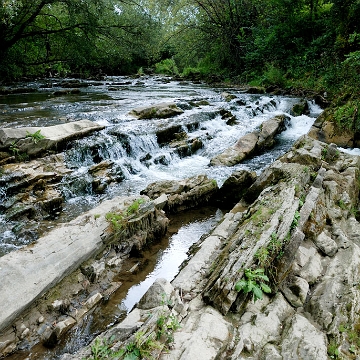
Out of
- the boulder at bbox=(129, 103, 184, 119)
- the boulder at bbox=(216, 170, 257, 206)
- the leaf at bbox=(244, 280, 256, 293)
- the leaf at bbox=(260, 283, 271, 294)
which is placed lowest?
the boulder at bbox=(216, 170, 257, 206)

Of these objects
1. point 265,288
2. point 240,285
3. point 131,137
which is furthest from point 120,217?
point 131,137

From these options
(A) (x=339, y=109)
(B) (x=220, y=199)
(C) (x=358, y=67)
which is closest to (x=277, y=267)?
(B) (x=220, y=199)

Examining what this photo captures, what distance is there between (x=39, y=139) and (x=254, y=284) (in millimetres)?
6509

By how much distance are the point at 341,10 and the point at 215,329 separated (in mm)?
16748

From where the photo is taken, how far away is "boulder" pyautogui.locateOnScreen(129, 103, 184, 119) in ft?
37.9

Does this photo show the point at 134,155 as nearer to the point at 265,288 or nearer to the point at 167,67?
the point at 265,288

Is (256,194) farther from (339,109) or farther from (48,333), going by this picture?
(339,109)

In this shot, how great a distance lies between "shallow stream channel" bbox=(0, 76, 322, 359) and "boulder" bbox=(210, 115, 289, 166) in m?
0.27

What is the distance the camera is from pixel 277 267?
3.57 meters

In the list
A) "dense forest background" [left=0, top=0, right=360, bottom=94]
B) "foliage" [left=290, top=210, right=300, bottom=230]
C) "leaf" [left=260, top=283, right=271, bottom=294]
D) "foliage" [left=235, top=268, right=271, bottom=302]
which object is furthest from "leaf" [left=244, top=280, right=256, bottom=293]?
"dense forest background" [left=0, top=0, right=360, bottom=94]

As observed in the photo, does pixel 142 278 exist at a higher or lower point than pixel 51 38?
lower

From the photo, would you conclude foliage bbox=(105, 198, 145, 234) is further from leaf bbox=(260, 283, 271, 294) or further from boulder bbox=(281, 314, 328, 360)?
boulder bbox=(281, 314, 328, 360)

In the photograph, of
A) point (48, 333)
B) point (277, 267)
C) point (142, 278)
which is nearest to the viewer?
point (48, 333)

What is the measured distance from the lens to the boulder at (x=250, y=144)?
9.35 m
